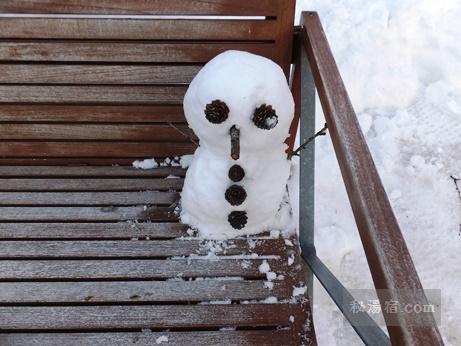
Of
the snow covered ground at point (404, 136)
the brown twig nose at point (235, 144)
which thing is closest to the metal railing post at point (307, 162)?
the brown twig nose at point (235, 144)

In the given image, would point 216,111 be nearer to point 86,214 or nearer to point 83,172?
point 86,214

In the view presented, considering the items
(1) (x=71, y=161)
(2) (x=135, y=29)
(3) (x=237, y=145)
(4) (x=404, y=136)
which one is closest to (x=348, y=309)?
(3) (x=237, y=145)

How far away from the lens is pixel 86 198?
1.92 m

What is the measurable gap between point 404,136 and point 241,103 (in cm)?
188

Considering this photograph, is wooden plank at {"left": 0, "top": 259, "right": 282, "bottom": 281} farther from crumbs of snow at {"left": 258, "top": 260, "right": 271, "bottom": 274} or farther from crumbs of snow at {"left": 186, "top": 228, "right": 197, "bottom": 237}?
crumbs of snow at {"left": 186, "top": 228, "right": 197, "bottom": 237}

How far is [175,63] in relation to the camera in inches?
71.9

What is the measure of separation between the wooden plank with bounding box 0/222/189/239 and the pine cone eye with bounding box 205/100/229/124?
0.55 metres

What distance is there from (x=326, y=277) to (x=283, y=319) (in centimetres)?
20

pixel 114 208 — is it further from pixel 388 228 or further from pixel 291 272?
pixel 388 228

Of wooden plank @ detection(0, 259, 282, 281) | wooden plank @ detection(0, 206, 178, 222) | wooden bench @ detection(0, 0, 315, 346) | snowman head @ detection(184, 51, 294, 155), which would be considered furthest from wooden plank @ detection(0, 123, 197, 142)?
wooden plank @ detection(0, 259, 282, 281)

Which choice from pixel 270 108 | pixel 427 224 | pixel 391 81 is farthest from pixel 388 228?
pixel 391 81

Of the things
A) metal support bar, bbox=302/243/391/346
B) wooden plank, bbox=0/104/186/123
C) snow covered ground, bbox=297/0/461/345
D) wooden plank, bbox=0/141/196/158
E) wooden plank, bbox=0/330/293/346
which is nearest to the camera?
metal support bar, bbox=302/243/391/346

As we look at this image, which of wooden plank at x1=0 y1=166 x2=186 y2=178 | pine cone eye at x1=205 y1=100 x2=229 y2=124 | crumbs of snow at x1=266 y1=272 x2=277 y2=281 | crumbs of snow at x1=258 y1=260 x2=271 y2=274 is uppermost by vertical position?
wooden plank at x1=0 y1=166 x2=186 y2=178

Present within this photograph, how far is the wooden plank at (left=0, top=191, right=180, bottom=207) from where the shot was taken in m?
1.90
